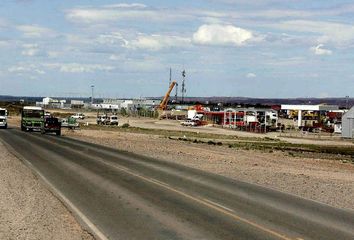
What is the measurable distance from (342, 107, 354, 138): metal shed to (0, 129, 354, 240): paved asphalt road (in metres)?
72.0

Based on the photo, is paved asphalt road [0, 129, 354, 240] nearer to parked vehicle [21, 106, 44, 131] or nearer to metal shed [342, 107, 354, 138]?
parked vehicle [21, 106, 44, 131]

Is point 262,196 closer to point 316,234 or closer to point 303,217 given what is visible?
point 303,217

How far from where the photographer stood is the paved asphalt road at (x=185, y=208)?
1283cm

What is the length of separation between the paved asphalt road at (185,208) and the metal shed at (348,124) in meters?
72.0

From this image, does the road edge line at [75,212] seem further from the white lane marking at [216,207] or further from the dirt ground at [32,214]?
the white lane marking at [216,207]

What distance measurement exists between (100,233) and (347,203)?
31.2ft

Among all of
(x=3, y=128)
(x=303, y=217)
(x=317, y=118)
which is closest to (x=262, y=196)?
(x=303, y=217)

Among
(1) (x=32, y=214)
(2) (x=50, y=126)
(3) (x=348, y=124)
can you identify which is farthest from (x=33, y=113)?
(1) (x=32, y=214)

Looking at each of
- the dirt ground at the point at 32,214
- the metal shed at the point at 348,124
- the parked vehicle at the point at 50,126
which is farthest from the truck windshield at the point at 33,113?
the metal shed at the point at 348,124

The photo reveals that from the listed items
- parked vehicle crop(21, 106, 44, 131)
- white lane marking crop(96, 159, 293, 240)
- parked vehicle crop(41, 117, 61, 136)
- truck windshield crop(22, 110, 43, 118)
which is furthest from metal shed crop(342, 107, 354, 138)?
white lane marking crop(96, 159, 293, 240)

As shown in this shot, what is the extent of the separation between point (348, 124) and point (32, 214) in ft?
285

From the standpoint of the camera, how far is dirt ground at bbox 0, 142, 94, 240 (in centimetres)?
1228

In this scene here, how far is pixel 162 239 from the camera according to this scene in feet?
38.9

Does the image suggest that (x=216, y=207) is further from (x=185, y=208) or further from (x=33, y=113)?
(x=33, y=113)
